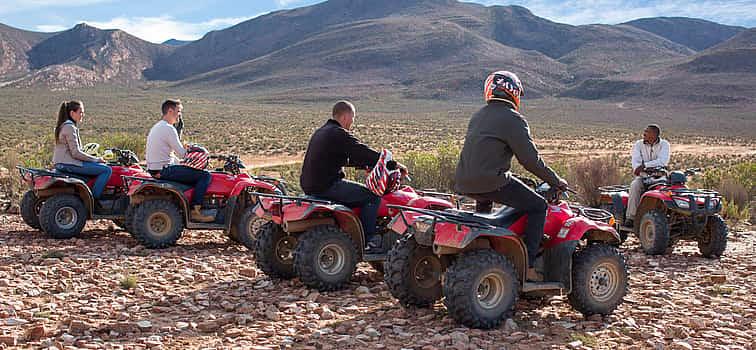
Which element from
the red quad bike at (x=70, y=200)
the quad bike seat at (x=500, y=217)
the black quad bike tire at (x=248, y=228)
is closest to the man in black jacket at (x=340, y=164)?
the quad bike seat at (x=500, y=217)

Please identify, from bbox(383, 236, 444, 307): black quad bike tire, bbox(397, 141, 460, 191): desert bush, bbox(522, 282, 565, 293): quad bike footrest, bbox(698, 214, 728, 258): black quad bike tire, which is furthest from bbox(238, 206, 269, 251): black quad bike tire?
bbox(397, 141, 460, 191): desert bush

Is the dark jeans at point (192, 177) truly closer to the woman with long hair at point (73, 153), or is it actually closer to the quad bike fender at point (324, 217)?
the woman with long hair at point (73, 153)

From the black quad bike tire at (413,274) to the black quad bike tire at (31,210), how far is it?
633 centimetres

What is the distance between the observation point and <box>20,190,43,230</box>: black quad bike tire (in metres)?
10.0

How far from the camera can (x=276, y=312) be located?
6.08 metres

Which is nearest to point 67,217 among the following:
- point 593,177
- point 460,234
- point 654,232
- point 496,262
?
point 460,234

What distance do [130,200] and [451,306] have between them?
5.41 metres

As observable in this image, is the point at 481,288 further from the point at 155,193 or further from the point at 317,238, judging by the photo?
the point at 155,193

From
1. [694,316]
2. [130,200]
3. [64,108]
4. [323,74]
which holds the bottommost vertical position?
[694,316]

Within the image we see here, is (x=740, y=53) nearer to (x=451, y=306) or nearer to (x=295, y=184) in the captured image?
(x=295, y=184)

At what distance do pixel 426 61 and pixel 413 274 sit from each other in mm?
138007

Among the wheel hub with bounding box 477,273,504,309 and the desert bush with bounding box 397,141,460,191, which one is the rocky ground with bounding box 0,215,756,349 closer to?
the wheel hub with bounding box 477,273,504,309

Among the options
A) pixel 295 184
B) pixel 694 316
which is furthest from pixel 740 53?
pixel 694 316

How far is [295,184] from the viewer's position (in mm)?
17312
